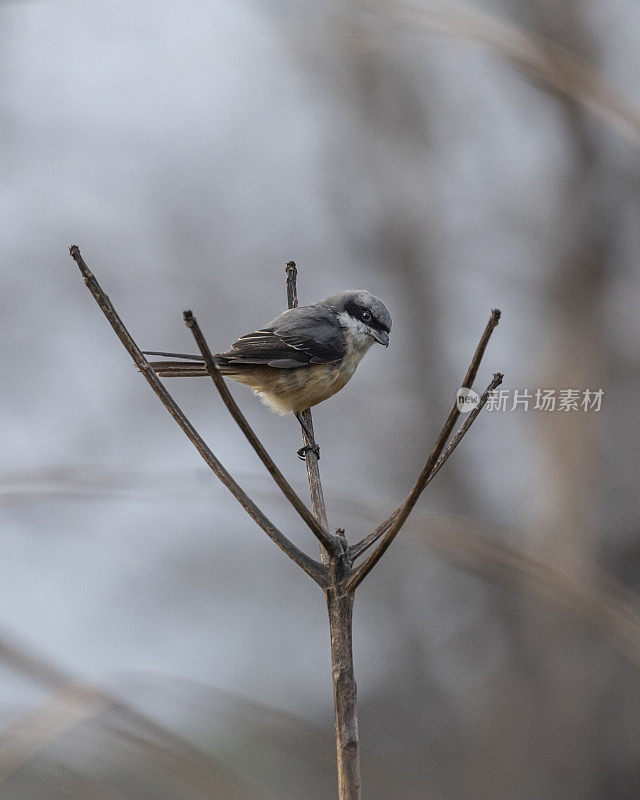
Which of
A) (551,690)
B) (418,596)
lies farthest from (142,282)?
(551,690)

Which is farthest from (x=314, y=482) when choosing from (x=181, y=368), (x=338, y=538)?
(x=181, y=368)

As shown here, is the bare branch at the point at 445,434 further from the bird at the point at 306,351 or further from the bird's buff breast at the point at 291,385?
the bird's buff breast at the point at 291,385

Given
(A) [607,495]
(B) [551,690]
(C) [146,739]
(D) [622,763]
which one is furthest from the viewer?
(A) [607,495]

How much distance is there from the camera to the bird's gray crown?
93.4 inches

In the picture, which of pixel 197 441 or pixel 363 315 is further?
pixel 363 315

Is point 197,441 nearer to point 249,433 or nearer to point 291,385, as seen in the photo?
point 249,433

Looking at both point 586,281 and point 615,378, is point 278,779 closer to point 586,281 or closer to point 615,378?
point 615,378

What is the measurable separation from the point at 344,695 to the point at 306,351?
1685mm

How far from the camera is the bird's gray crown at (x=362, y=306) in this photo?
2.37 meters

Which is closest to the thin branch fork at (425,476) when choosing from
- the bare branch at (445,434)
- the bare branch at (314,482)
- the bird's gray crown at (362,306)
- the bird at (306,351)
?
the bare branch at (445,434)

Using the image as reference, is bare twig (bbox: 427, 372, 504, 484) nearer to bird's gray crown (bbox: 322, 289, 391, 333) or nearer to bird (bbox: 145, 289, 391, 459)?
bird (bbox: 145, 289, 391, 459)

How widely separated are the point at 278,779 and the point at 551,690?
2078 mm

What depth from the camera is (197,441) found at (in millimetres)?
867

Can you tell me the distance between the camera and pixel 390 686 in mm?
5344
